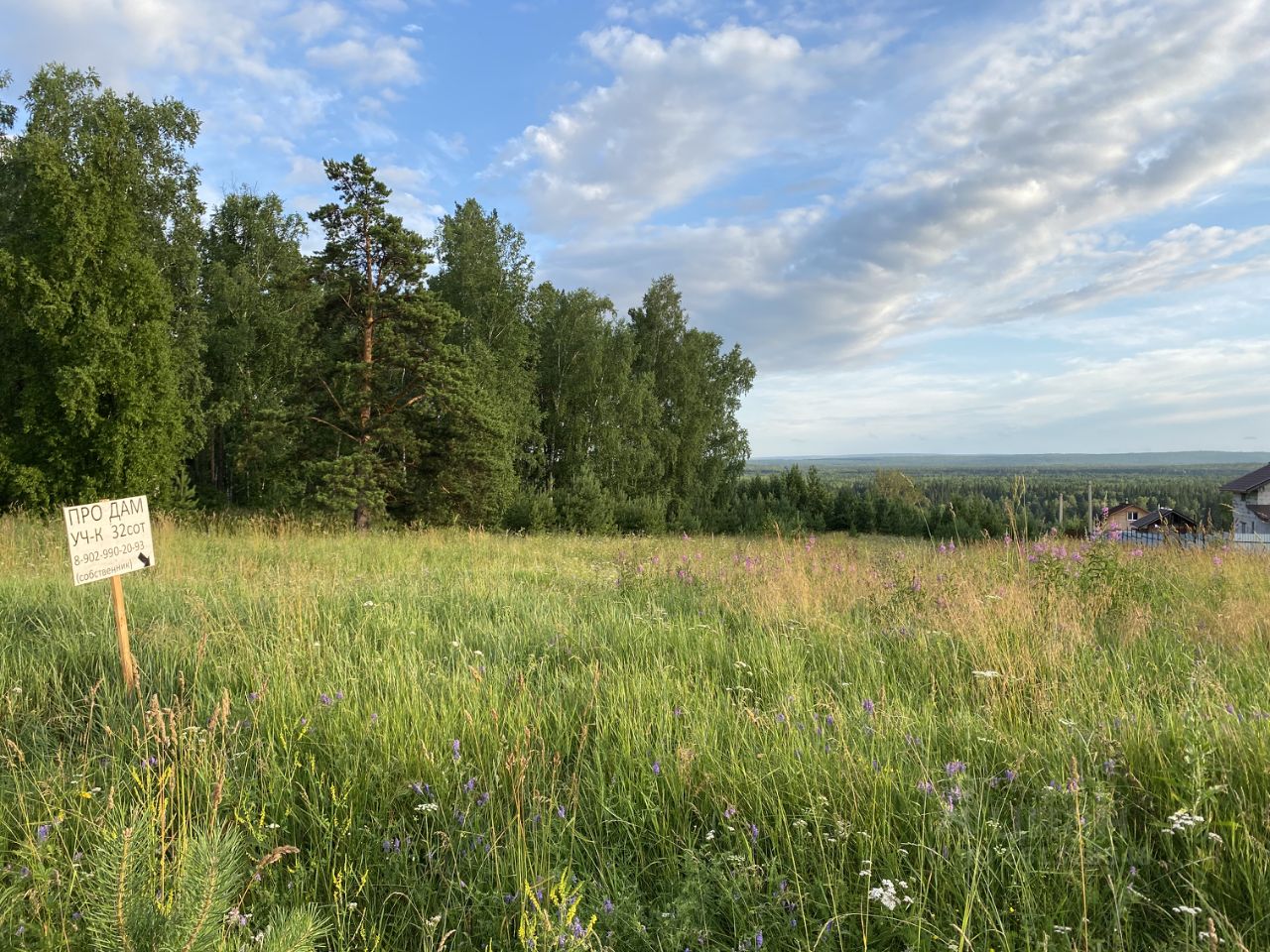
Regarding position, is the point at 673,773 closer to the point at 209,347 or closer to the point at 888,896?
the point at 888,896

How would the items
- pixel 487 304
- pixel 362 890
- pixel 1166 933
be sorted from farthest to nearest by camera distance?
pixel 487 304 < pixel 362 890 < pixel 1166 933

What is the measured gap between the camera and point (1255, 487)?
31.4 meters

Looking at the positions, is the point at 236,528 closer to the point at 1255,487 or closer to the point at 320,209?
the point at 320,209

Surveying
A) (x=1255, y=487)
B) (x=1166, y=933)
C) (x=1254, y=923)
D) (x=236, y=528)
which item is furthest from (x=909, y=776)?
(x=1255, y=487)

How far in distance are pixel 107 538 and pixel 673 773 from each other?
3612mm

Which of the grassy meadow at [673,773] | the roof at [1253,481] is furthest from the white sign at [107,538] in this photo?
the roof at [1253,481]

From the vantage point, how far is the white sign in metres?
3.61

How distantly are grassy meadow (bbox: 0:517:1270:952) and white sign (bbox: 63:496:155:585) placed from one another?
695 millimetres

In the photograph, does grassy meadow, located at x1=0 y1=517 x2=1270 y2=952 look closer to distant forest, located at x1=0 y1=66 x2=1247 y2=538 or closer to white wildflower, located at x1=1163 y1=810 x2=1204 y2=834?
white wildflower, located at x1=1163 y1=810 x2=1204 y2=834

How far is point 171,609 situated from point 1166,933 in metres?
6.51

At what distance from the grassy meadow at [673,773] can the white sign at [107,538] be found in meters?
0.70

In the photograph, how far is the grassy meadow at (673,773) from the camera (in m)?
1.93

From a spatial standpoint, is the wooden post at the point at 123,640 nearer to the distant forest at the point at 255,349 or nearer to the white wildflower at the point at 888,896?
the white wildflower at the point at 888,896

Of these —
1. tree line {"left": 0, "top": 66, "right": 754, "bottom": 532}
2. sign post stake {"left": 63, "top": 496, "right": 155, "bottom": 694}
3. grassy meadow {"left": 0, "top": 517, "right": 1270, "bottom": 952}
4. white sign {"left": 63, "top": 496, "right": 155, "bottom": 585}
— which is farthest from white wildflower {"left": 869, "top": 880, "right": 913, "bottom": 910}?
tree line {"left": 0, "top": 66, "right": 754, "bottom": 532}
